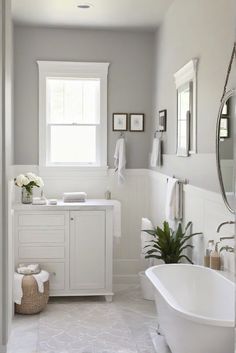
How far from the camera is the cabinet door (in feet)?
16.8

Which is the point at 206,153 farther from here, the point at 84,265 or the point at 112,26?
the point at 112,26

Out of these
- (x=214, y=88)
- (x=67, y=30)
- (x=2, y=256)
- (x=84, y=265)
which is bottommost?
(x=84, y=265)

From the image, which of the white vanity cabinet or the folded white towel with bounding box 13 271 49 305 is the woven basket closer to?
the folded white towel with bounding box 13 271 49 305

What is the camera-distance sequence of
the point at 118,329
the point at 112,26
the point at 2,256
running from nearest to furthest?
the point at 2,256
the point at 118,329
the point at 112,26

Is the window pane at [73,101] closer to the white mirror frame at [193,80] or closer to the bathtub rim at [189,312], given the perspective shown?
the white mirror frame at [193,80]

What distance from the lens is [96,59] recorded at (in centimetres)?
576

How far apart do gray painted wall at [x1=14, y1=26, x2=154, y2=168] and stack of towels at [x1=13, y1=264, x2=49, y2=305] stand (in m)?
1.35

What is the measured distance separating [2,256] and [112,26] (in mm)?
3121

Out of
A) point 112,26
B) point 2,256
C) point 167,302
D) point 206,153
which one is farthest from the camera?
point 112,26

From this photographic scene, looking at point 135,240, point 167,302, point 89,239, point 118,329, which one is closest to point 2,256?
point 167,302

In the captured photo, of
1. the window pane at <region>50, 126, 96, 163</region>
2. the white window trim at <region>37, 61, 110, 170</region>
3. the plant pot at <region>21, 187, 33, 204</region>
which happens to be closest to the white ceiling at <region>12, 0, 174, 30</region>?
the white window trim at <region>37, 61, 110, 170</region>

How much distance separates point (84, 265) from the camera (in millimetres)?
5148

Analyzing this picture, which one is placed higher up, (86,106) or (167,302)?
(86,106)

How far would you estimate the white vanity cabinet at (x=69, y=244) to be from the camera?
5.09 metres
